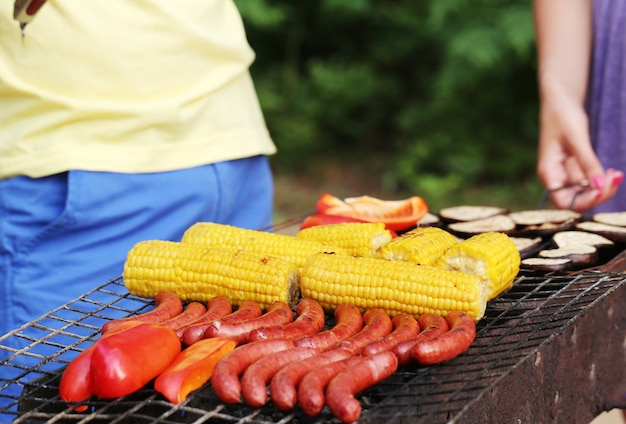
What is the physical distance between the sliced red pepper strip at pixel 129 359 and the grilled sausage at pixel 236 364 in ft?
0.58

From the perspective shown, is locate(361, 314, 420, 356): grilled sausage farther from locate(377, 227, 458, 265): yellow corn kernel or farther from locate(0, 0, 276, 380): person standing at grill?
locate(0, 0, 276, 380): person standing at grill

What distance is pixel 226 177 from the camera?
3217 mm

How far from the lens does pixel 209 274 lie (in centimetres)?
238

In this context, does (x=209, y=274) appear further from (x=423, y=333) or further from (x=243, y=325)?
(x=423, y=333)

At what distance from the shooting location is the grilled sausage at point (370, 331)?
197 centimetres

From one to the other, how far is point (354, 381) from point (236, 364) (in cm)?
29

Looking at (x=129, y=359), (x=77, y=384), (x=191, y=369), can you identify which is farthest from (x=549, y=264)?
(x=77, y=384)

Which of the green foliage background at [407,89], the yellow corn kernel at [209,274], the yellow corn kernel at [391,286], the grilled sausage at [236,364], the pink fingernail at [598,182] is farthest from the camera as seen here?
the green foliage background at [407,89]

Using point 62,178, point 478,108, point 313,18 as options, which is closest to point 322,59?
point 313,18

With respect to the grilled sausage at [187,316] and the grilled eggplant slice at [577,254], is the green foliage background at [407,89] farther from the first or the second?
the grilled sausage at [187,316]

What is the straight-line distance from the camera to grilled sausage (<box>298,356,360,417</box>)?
5.57 ft

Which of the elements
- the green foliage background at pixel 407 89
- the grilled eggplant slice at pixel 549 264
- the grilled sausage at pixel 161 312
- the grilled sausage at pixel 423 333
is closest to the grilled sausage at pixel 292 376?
the grilled sausage at pixel 423 333

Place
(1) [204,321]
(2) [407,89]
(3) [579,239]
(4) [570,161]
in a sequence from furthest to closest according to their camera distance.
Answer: (2) [407,89] < (4) [570,161] < (3) [579,239] < (1) [204,321]

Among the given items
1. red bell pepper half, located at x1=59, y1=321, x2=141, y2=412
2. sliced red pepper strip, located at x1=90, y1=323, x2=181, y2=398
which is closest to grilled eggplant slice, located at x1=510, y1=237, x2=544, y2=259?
sliced red pepper strip, located at x1=90, y1=323, x2=181, y2=398
